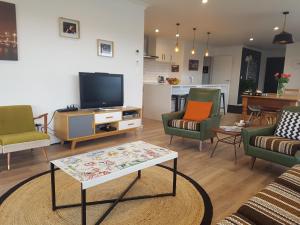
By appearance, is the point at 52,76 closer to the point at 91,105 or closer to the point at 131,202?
the point at 91,105

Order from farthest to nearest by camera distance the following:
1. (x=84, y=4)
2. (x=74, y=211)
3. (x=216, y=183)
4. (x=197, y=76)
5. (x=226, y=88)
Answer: (x=197, y=76) → (x=226, y=88) → (x=84, y=4) → (x=216, y=183) → (x=74, y=211)

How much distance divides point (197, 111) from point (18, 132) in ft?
9.35

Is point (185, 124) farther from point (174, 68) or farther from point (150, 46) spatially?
point (174, 68)

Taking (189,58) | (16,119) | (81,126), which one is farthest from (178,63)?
(16,119)

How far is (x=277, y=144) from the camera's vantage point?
2.71 meters

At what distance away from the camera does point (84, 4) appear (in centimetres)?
389

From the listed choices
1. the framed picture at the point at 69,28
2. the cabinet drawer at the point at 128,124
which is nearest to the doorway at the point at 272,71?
the cabinet drawer at the point at 128,124

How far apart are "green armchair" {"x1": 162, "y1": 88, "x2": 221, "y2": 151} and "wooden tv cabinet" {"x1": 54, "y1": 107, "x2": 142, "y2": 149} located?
823 millimetres

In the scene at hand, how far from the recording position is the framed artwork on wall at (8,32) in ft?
10.2

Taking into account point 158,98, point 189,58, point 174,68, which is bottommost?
point 158,98

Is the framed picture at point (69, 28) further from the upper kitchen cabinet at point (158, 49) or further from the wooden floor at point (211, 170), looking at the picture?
the upper kitchen cabinet at point (158, 49)

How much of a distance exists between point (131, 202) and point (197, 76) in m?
7.65

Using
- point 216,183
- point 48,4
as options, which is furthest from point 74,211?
point 48,4

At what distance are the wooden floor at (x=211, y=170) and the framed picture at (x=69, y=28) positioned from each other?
6.01ft
